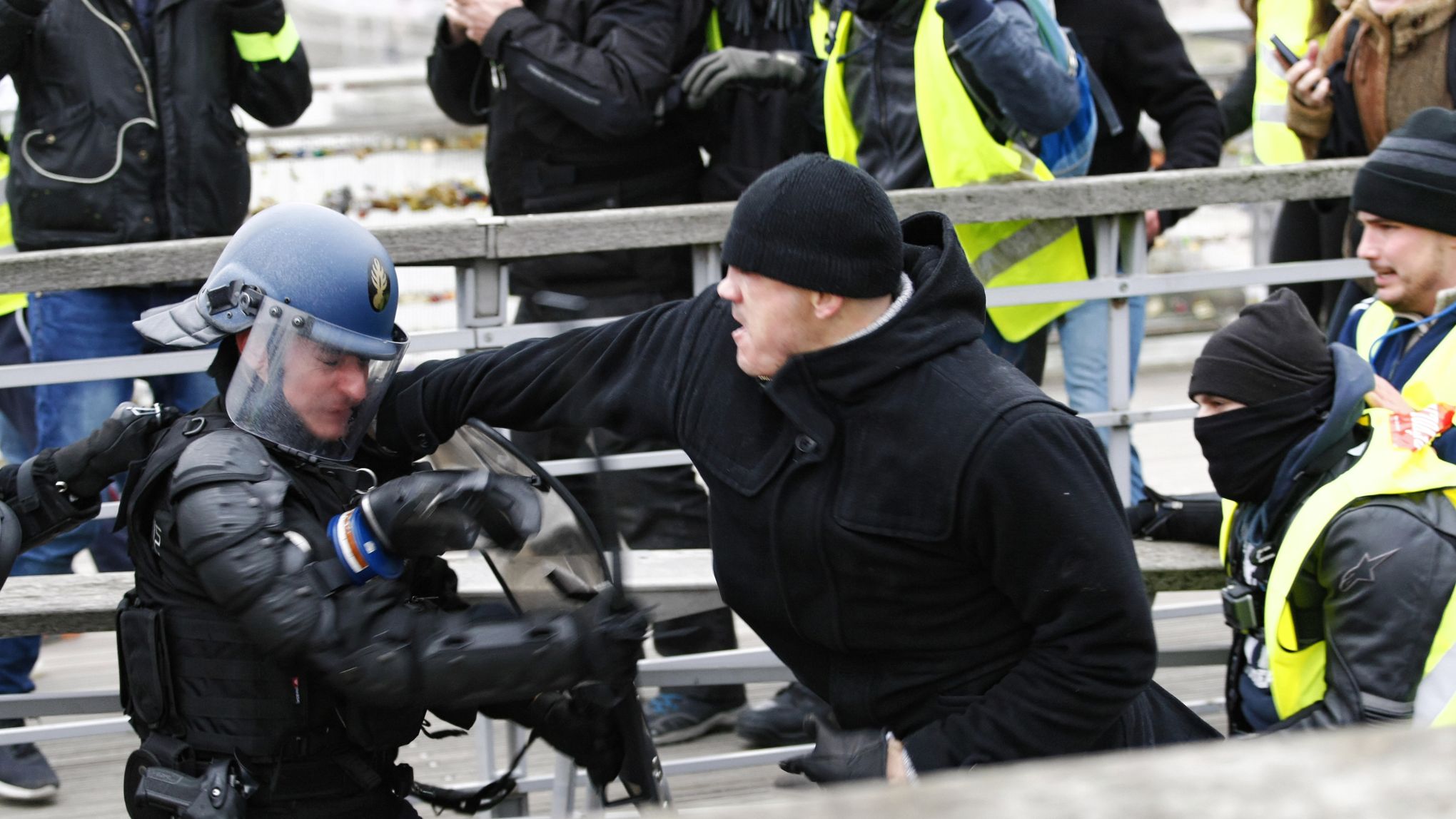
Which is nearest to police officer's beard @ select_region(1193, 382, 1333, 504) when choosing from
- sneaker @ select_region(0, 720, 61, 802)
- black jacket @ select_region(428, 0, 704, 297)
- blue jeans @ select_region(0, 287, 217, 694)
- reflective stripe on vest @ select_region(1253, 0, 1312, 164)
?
black jacket @ select_region(428, 0, 704, 297)

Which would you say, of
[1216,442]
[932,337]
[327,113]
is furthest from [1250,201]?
[327,113]

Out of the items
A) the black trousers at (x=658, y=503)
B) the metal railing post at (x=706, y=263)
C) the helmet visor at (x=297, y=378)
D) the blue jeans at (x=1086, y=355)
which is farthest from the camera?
the blue jeans at (x=1086, y=355)

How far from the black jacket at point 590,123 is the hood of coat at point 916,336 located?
1.82m

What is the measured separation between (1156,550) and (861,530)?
1676mm

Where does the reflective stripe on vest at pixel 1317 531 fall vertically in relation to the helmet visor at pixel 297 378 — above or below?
below

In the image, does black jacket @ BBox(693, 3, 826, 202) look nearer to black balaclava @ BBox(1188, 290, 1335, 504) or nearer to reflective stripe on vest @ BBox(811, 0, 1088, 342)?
reflective stripe on vest @ BBox(811, 0, 1088, 342)

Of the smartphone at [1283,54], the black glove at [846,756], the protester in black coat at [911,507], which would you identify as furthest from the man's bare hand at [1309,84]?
the black glove at [846,756]

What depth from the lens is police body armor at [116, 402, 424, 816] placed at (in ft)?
7.84

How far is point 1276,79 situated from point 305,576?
3766mm

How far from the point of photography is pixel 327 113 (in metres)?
9.52

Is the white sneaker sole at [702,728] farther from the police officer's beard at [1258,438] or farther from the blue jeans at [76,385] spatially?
the police officer's beard at [1258,438]

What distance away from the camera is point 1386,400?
3027 mm

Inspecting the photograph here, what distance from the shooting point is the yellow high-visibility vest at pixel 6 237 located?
450 cm

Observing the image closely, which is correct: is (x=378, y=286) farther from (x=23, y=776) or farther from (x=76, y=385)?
(x=23, y=776)
